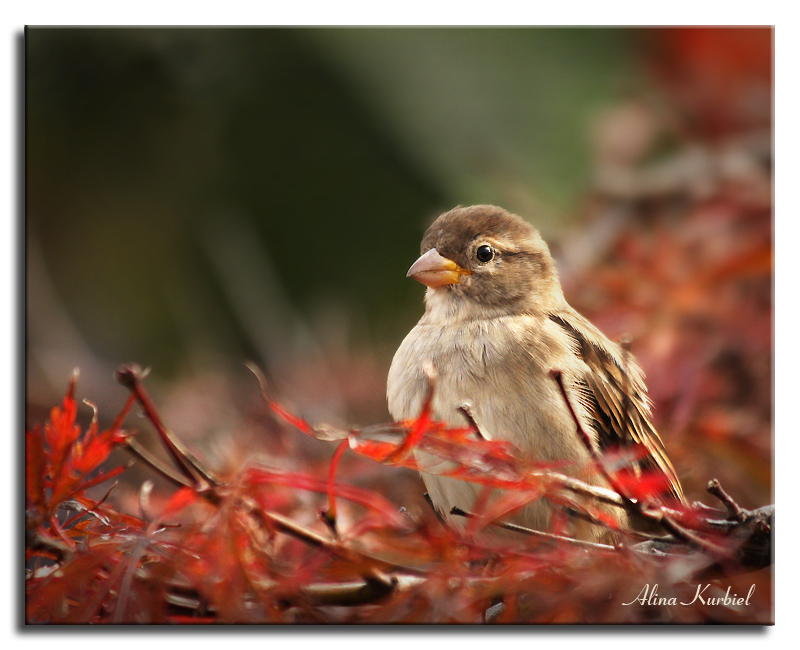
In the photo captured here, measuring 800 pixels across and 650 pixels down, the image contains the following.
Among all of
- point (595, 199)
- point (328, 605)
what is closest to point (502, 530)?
point (328, 605)

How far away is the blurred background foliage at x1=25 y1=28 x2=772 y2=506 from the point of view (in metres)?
2.92

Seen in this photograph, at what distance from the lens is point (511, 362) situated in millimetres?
2387

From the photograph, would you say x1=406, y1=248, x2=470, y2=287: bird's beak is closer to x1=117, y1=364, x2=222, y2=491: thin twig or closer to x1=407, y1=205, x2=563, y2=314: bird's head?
x1=407, y1=205, x2=563, y2=314: bird's head

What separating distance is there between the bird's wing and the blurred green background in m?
1.02

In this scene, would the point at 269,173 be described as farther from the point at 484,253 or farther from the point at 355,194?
the point at 484,253

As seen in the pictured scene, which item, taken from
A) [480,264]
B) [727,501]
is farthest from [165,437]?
[480,264]

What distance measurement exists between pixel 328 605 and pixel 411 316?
74.8 inches

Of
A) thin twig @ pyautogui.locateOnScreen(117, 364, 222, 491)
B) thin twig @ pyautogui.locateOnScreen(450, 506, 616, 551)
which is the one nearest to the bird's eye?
thin twig @ pyautogui.locateOnScreen(450, 506, 616, 551)

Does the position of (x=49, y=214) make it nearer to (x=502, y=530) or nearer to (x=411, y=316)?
(x=411, y=316)

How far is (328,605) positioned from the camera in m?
1.86
